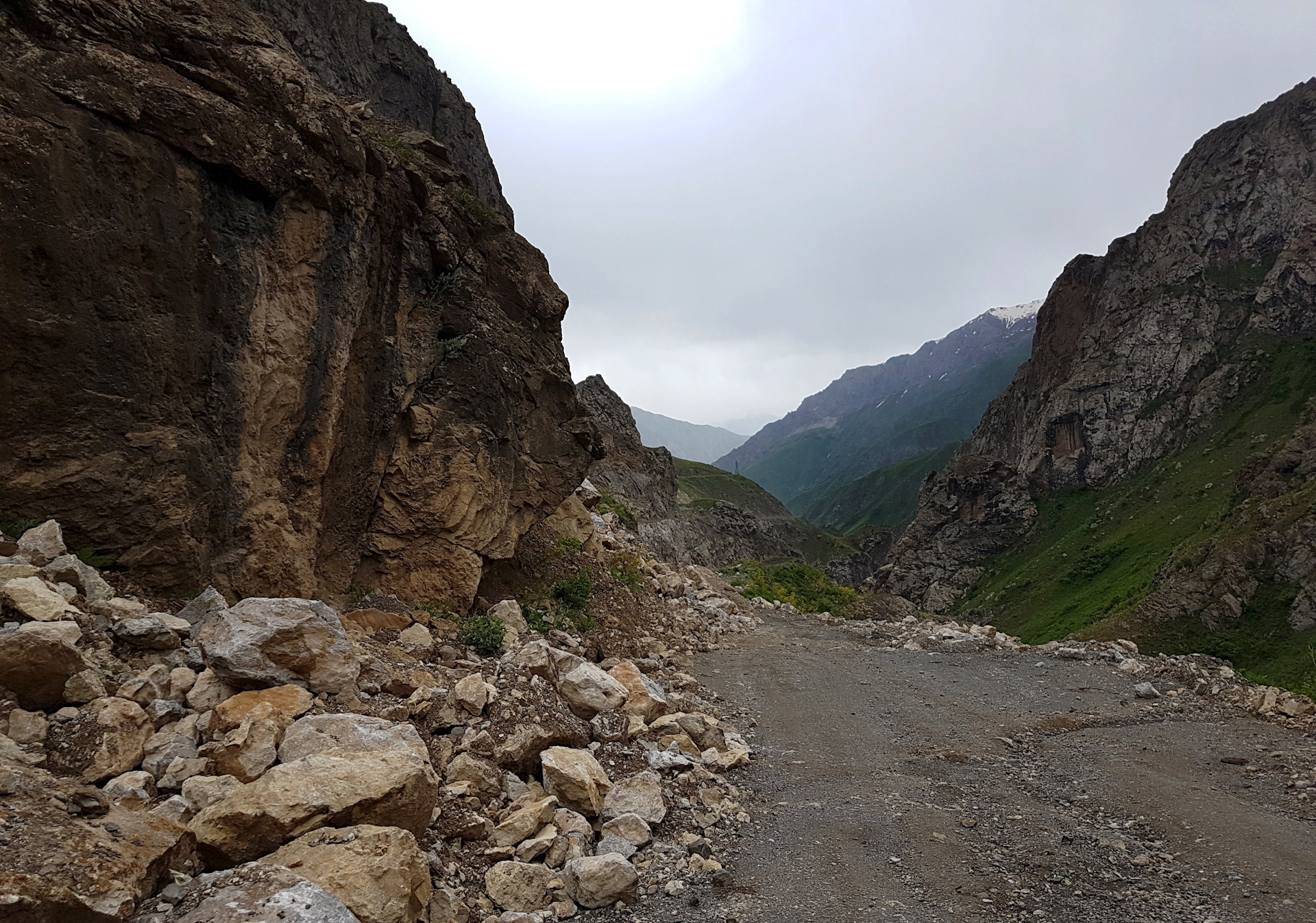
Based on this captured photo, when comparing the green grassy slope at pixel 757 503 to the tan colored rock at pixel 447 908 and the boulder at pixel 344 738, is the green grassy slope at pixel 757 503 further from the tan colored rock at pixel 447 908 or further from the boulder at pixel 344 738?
the tan colored rock at pixel 447 908

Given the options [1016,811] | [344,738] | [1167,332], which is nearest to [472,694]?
[344,738]

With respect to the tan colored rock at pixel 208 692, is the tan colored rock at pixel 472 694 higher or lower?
lower

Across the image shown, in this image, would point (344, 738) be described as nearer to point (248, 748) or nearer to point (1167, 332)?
point (248, 748)

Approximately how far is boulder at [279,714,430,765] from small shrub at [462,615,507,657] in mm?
5529

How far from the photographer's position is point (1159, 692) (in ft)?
47.3

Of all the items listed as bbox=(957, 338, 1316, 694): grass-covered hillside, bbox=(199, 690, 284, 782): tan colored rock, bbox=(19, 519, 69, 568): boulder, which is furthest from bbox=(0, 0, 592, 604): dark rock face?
bbox=(957, 338, 1316, 694): grass-covered hillside

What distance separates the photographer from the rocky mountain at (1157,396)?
6938 centimetres

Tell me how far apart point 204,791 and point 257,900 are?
1743 mm

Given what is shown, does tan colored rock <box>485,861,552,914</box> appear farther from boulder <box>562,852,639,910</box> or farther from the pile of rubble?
boulder <box>562,852,639,910</box>

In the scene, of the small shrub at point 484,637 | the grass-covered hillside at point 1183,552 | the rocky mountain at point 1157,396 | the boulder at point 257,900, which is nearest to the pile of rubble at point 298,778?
the boulder at point 257,900

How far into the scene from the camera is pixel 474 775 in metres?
7.17

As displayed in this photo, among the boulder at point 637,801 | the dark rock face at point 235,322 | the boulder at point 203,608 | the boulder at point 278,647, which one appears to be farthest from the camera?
the boulder at point 203,608

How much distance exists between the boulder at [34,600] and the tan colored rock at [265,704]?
1722 mm

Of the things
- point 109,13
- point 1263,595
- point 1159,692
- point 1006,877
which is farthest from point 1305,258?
point 109,13
